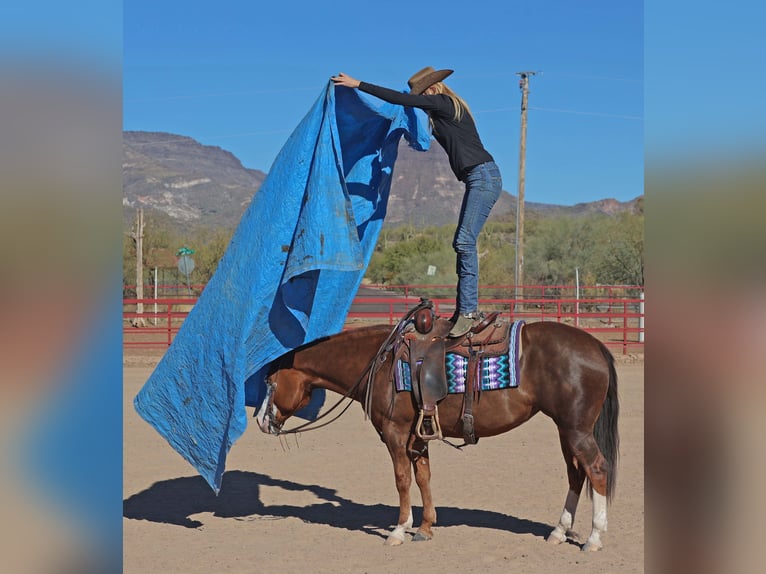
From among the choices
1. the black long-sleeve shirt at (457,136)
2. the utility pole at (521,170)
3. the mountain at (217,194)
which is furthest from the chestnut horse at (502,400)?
the mountain at (217,194)

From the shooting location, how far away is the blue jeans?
5.56 meters

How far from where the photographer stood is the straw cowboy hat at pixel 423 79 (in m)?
5.56

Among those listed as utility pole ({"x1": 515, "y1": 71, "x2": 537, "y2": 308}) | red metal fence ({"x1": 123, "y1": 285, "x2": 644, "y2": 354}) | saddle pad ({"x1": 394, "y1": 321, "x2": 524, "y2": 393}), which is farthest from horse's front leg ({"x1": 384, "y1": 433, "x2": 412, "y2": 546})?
utility pole ({"x1": 515, "y1": 71, "x2": 537, "y2": 308})

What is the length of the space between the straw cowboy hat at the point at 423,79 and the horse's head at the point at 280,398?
2.33m

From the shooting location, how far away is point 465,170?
5.62m

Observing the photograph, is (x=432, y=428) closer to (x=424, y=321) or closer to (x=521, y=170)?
(x=424, y=321)

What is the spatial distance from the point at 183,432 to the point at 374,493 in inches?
98.4

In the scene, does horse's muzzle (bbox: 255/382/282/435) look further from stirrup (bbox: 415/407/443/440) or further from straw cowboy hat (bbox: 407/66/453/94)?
straw cowboy hat (bbox: 407/66/453/94)

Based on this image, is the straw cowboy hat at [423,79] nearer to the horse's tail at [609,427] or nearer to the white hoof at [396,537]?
the horse's tail at [609,427]

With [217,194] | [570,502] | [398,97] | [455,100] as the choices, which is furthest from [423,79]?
[217,194]
